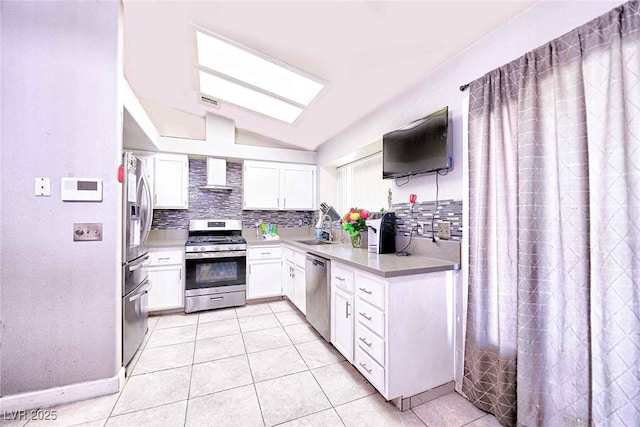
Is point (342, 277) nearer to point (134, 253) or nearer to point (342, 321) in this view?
→ point (342, 321)

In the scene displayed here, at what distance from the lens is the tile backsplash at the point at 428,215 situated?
5.96ft

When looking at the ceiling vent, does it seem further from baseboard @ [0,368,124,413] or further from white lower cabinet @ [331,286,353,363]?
baseboard @ [0,368,124,413]

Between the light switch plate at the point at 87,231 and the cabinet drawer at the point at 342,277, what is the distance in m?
1.72

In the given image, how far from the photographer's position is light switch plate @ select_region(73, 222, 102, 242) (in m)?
1.70

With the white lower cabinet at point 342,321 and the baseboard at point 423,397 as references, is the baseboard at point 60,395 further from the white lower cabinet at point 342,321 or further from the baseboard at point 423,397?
the baseboard at point 423,397

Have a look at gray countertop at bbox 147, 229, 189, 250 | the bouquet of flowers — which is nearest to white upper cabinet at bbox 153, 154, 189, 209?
gray countertop at bbox 147, 229, 189, 250

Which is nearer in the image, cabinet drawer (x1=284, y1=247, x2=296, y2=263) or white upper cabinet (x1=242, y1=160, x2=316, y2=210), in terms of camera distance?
cabinet drawer (x1=284, y1=247, x2=296, y2=263)

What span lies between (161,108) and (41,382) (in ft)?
10.9

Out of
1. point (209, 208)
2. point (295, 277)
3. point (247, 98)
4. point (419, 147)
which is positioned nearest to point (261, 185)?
point (209, 208)

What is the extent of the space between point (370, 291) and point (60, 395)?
6.95 ft

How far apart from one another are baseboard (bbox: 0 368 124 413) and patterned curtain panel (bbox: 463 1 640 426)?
2.40 metres

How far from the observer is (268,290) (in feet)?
11.7

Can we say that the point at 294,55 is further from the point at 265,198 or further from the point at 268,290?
the point at 268,290

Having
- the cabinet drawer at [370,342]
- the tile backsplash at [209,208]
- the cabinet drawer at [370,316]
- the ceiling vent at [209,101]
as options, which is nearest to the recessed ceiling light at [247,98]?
the ceiling vent at [209,101]
